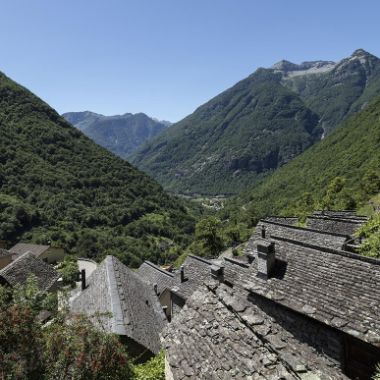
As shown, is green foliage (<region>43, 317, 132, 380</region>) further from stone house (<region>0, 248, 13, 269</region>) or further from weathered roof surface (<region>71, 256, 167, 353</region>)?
stone house (<region>0, 248, 13, 269</region>)

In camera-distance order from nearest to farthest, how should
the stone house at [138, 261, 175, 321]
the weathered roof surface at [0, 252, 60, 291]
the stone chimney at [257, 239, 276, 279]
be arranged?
the stone chimney at [257, 239, 276, 279] < the weathered roof surface at [0, 252, 60, 291] < the stone house at [138, 261, 175, 321]

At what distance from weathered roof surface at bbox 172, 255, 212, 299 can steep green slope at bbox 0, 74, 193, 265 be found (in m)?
76.5

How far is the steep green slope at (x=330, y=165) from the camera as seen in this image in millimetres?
109019

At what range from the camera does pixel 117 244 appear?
113875 millimetres

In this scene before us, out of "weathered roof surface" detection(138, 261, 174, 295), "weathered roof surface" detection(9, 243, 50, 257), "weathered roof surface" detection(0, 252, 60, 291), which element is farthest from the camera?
"weathered roof surface" detection(9, 243, 50, 257)

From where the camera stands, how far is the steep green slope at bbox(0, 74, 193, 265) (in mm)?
104750

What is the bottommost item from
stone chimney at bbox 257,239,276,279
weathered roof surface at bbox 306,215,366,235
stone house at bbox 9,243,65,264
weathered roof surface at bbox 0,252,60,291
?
stone house at bbox 9,243,65,264

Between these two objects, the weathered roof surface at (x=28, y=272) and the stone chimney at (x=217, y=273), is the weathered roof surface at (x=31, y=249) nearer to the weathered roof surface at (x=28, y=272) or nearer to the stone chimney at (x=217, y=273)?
the weathered roof surface at (x=28, y=272)

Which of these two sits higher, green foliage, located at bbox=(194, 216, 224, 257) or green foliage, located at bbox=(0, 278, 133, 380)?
green foliage, located at bbox=(0, 278, 133, 380)

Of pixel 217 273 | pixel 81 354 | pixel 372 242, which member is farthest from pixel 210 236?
pixel 81 354

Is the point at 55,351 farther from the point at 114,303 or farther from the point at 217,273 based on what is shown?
the point at 114,303

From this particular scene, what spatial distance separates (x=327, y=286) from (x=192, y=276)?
16.7 meters

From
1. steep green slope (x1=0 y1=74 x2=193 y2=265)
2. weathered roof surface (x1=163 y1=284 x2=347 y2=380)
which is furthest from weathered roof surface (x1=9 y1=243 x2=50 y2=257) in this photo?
weathered roof surface (x1=163 y1=284 x2=347 y2=380)

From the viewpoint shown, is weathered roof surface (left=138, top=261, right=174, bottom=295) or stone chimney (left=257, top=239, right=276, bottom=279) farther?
weathered roof surface (left=138, top=261, right=174, bottom=295)
